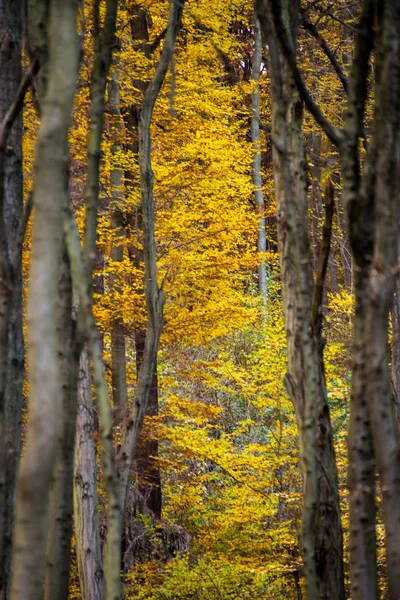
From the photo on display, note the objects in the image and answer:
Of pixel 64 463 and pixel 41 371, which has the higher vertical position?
pixel 41 371

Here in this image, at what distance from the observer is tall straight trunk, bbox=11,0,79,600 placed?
1.49 m

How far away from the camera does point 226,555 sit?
28.9 feet

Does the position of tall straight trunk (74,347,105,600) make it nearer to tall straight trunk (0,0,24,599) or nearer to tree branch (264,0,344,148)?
tall straight trunk (0,0,24,599)

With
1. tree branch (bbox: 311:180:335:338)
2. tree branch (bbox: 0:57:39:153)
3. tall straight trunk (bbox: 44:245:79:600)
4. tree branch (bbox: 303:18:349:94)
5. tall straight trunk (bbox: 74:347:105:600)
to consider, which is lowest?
tall straight trunk (bbox: 74:347:105:600)

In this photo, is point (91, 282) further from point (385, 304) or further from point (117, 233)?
point (117, 233)

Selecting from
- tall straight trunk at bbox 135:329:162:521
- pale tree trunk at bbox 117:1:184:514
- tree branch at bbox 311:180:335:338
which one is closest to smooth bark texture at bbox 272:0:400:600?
tree branch at bbox 311:180:335:338

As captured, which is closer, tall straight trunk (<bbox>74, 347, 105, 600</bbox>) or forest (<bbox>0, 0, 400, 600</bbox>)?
forest (<bbox>0, 0, 400, 600</bbox>)

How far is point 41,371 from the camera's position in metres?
1.49

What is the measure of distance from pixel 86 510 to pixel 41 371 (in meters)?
6.72

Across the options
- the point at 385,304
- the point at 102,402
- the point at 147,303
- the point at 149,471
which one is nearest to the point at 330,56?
the point at 385,304

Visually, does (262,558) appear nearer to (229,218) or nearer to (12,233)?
(229,218)

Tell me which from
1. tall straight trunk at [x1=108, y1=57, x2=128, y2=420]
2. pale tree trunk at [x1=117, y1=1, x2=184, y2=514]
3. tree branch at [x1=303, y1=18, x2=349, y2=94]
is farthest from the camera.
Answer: tall straight trunk at [x1=108, y1=57, x2=128, y2=420]

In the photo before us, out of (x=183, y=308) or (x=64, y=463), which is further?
(x=183, y=308)

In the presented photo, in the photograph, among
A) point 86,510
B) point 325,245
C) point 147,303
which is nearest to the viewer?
point 325,245
